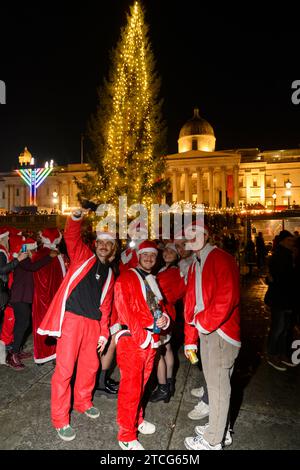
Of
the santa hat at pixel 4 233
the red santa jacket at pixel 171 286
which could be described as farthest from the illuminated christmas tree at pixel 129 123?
the red santa jacket at pixel 171 286

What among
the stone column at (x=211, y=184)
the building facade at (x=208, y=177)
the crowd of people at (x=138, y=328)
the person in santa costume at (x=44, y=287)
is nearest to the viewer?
the crowd of people at (x=138, y=328)

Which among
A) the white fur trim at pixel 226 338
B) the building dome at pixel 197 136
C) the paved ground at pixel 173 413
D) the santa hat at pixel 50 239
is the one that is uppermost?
the building dome at pixel 197 136

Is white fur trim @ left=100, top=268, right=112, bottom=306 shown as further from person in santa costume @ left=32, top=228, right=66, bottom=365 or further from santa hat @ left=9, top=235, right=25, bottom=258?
santa hat @ left=9, top=235, right=25, bottom=258

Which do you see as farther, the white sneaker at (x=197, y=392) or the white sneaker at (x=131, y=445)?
the white sneaker at (x=197, y=392)

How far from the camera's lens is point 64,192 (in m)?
80.3

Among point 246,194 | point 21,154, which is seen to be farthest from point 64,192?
point 246,194

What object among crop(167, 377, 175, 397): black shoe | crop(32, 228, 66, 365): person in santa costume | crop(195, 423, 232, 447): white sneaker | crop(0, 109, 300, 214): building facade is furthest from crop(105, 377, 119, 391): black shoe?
crop(0, 109, 300, 214): building facade

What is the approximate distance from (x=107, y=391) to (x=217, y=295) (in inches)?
96.6

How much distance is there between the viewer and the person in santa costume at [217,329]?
3.29m

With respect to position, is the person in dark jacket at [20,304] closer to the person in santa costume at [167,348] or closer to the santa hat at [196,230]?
the person in santa costume at [167,348]

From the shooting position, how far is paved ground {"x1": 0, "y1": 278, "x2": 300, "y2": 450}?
3594 mm

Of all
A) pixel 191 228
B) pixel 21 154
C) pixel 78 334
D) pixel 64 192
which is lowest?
pixel 78 334

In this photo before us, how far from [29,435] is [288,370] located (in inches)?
160
